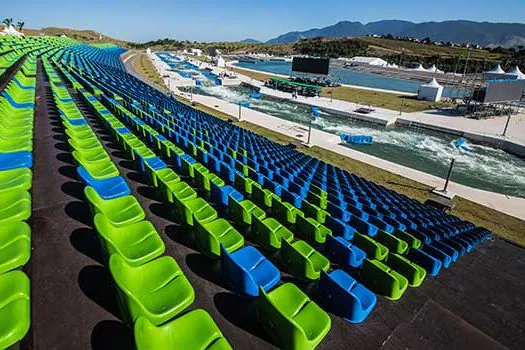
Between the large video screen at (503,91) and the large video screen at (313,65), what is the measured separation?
921 inches

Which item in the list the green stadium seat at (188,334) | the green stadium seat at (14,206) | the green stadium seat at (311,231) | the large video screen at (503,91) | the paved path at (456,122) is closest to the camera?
the green stadium seat at (188,334)

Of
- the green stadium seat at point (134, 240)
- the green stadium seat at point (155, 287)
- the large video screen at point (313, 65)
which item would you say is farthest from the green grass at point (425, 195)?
the large video screen at point (313, 65)

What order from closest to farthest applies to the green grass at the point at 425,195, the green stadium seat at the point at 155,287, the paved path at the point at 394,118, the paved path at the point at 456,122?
the green stadium seat at the point at 155,287 < the green grass at the point at 425,195 < the paved path at the point at 394,118 < the paved path at the point at 456,122

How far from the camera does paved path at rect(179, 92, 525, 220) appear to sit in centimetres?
1742

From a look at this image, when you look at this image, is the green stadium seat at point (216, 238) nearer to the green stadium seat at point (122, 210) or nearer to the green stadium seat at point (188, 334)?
the green stadium seat at point (122, 210)

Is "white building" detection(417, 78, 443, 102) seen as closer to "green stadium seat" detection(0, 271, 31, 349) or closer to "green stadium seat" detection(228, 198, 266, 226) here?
"green stadium seat" detection(228, 198, 266, 226)

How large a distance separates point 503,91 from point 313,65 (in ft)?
91.1

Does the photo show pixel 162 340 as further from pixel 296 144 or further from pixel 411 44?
pixel 411 44

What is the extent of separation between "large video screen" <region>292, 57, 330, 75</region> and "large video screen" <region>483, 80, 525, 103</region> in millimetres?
23394

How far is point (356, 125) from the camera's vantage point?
36.7m

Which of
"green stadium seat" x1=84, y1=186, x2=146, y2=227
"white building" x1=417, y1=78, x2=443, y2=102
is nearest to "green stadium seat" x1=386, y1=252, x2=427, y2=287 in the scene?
"green stadium seat" x1=84, y1=186, x2=146, y2=227

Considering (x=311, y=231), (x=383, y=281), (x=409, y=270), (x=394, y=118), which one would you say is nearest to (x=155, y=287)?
(x=311, y=231)

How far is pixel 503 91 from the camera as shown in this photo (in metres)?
37.5

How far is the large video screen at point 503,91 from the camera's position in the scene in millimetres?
36438
